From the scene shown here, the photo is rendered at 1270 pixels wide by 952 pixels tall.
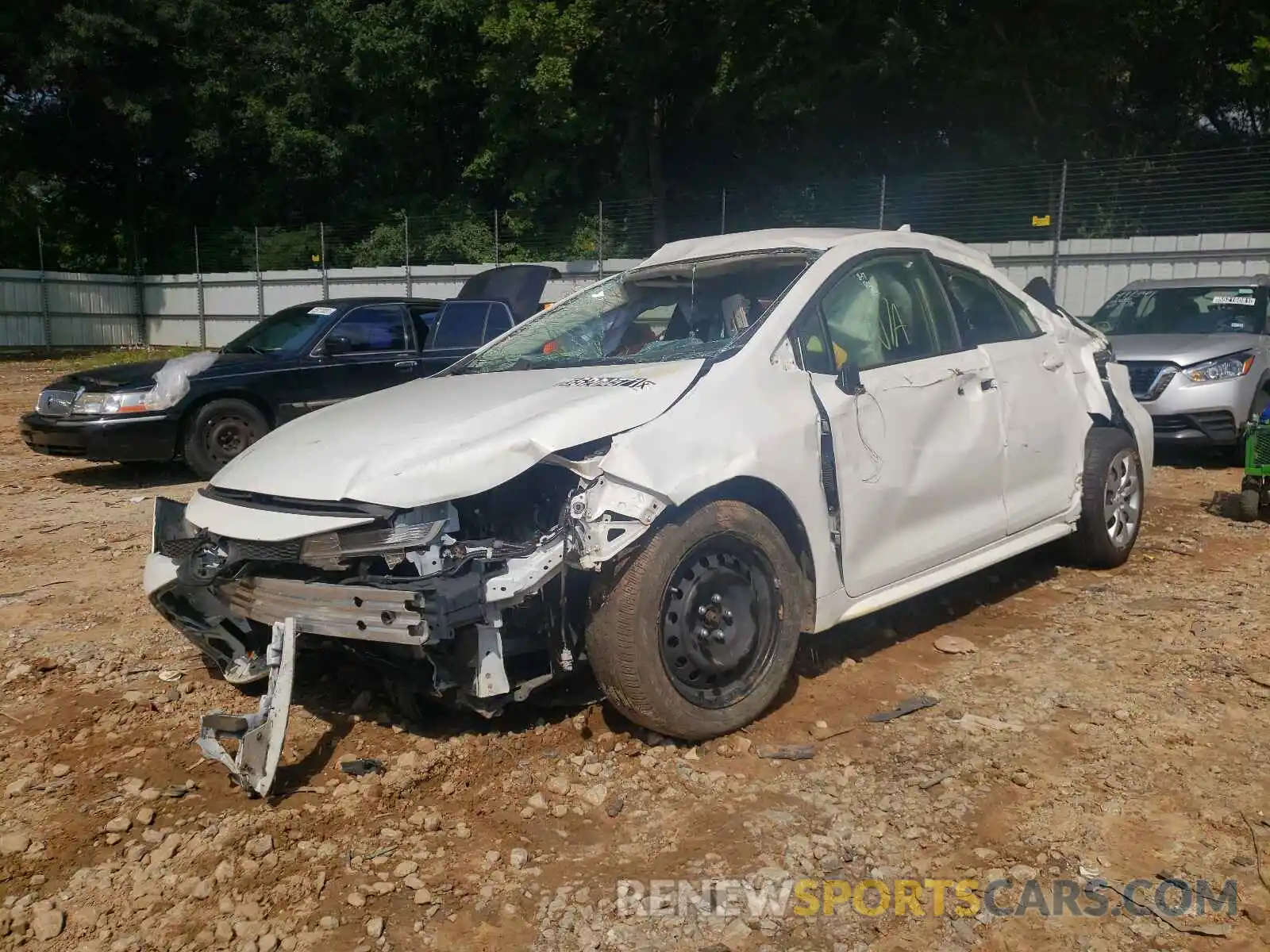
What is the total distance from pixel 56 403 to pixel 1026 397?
286 inches

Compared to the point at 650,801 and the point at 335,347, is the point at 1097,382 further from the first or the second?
the point at 335,347

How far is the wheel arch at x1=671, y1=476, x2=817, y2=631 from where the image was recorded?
11.6ft

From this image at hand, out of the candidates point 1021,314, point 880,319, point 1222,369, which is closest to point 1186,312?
point 1222,369

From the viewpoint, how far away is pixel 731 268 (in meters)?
4.54

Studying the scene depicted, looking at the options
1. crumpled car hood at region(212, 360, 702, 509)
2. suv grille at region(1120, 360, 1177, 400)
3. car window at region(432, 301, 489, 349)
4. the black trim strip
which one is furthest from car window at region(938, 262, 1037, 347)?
car window at region(432, 301, 489, 349)

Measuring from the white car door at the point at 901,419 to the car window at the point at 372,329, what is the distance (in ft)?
18.7

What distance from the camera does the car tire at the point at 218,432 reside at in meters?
8.48

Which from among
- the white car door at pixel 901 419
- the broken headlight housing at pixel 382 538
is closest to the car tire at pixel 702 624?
the white car door at pixel 901 419

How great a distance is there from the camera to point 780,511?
3732 millimetres

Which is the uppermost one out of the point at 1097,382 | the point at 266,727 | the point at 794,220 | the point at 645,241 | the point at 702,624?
the point at 794,220

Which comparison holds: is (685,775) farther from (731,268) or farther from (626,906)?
(731,268)

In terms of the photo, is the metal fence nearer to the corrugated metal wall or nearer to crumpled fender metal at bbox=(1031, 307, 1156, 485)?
the corrugated metal wall

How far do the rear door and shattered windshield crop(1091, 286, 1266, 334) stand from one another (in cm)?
645

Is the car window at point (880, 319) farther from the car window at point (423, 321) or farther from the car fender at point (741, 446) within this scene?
the car window at point (423, 321)
